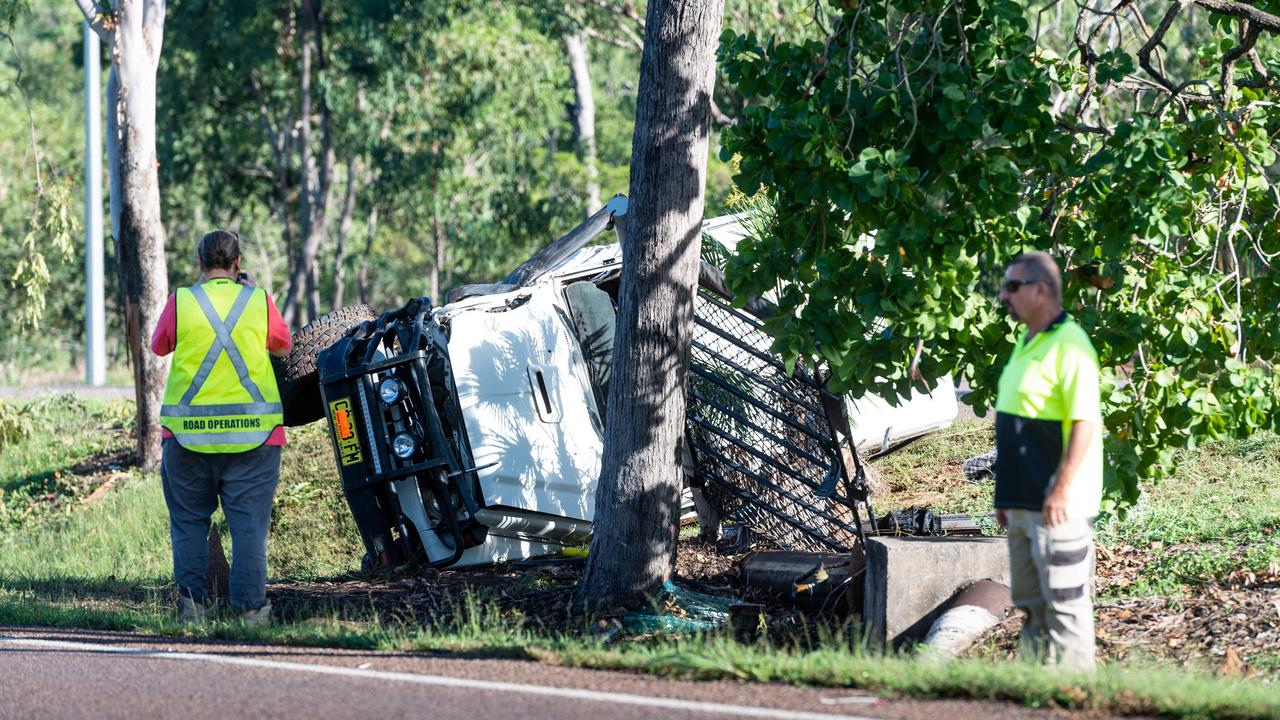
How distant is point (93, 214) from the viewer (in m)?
23.5

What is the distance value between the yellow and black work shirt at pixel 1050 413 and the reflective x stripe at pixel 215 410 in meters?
3.97

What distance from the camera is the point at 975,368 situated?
7.42 m

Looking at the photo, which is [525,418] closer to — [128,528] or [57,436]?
[128,528]

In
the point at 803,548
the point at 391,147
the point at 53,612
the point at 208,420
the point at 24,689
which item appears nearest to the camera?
the point at 24,689

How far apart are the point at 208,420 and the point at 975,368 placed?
4.08 meters

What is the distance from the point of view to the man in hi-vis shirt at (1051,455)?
5406 millimetres

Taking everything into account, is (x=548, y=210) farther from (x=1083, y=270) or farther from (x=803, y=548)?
(x=1083, y=270)

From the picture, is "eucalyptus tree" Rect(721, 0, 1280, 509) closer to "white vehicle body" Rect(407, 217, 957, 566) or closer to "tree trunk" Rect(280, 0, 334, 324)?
"white vehicle body" Rect(407, 217, 957, 566)

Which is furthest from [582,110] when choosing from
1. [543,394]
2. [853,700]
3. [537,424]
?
[853,700]

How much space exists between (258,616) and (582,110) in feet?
84.9

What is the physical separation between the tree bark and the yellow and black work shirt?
1123 centimetres

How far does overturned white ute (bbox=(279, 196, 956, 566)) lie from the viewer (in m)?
8.85

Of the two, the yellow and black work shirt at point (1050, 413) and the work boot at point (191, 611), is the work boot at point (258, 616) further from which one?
the yellow and black work shirt at point (1050, 413)

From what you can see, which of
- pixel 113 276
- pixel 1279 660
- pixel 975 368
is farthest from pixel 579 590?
pixel 113 276
